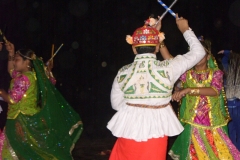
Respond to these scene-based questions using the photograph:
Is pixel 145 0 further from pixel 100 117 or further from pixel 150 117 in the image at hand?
pixel 150 117

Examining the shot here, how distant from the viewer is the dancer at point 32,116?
12.5 ft

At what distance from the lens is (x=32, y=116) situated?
392 centimetres

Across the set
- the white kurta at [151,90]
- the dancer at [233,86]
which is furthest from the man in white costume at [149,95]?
the dancer at [233,86]

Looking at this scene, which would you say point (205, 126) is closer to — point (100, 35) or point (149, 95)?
point (149, 95)

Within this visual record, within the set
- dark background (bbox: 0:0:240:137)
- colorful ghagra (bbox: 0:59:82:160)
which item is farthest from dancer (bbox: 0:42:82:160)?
dark background (bbox: 0:0:240:137)

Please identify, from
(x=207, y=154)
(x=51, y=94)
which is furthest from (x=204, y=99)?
(x=51, y=94)

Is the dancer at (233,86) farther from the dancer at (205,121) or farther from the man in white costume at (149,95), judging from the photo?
the man in white costume at (149,95)

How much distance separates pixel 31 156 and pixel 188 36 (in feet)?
6.94

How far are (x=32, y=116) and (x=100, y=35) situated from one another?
14.2ft

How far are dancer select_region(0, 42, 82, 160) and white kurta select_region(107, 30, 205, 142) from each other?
→ 1.46m

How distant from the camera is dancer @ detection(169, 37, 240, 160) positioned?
11.7ft

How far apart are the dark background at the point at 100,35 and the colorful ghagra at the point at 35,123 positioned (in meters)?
3.31

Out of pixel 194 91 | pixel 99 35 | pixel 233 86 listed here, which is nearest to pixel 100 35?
pixel 99 35

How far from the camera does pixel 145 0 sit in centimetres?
803
